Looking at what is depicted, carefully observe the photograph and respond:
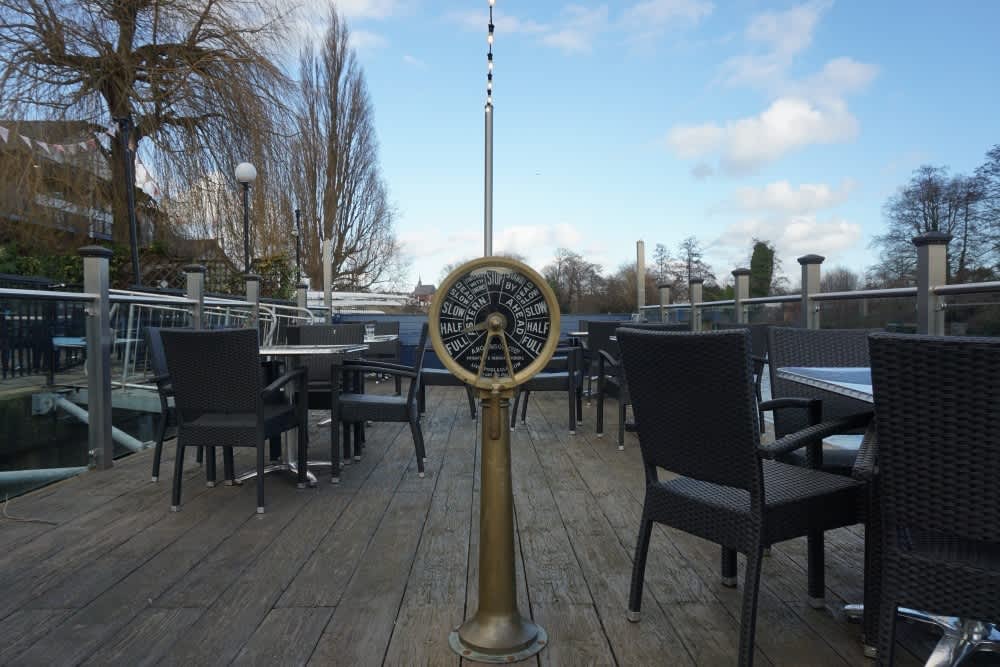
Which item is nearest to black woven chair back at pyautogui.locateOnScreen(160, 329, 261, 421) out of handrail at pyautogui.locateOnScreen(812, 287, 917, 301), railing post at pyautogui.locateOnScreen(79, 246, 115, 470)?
railing post at pyautogui.locateOnScreen(79, 246, 115, 470)

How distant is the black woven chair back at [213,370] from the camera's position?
311cm

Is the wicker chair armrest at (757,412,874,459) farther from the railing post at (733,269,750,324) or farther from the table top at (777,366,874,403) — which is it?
the railing post at (733,269,750,324)

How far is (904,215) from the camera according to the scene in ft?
83.0

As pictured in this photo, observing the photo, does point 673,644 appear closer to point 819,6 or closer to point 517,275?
point 517,275

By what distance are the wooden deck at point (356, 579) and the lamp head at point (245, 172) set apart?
237 inches

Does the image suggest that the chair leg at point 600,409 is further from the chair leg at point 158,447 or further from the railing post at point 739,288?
the chair leg at point 158,447

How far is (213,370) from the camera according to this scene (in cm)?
316

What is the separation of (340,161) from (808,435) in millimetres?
20908

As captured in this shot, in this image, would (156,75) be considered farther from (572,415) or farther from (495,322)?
(495,322)

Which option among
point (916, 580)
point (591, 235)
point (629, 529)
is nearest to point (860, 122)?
point (591, 235)

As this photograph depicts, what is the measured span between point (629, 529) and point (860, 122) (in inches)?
715

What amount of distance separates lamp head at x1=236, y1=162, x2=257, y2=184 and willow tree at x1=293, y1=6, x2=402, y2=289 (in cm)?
995

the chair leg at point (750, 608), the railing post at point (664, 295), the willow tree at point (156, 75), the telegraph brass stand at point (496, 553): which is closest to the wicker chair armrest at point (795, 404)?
the chair leg at point (750, 608)

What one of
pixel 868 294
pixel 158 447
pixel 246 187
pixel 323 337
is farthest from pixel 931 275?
pixel 246 187
